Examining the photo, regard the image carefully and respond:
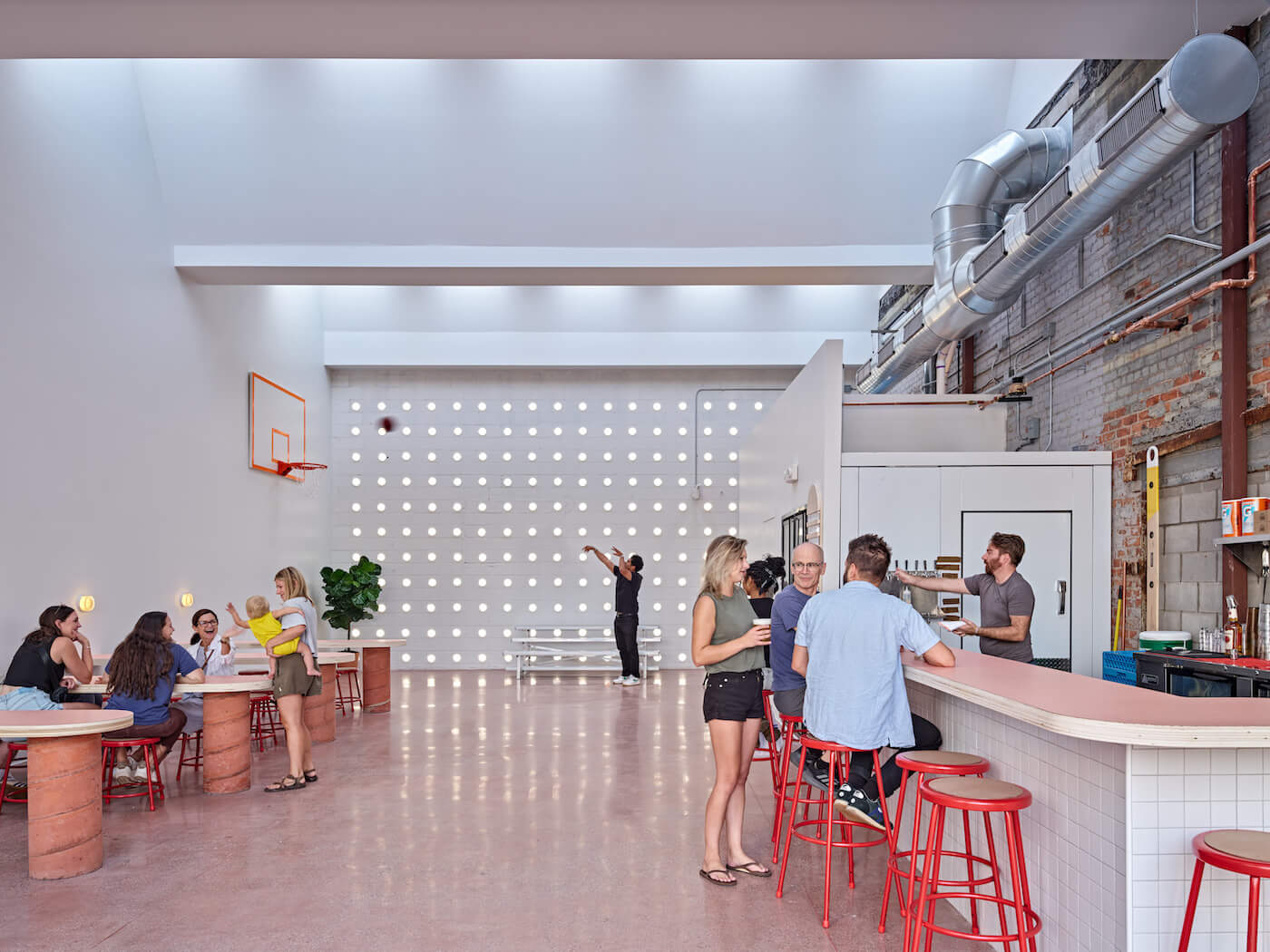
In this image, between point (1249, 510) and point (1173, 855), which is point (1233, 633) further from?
point (1173, 855)

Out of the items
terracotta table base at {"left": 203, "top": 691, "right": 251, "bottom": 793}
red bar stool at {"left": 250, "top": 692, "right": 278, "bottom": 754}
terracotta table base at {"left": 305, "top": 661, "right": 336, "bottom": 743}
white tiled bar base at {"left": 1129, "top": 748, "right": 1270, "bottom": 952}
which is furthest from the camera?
terracotta table base at {"left": 305, "top": 661, "right": 336, "bottom": 743}

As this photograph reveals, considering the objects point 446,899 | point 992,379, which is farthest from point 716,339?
point 446,899

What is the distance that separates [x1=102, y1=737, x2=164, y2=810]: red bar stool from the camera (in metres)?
5.58

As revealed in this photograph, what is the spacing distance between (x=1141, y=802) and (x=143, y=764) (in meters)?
5.88

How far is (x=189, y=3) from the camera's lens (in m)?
4.87

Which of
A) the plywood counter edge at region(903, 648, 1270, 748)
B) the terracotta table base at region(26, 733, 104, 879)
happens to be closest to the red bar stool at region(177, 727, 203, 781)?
the terracotta table base at region(26, 733, 104, 879)

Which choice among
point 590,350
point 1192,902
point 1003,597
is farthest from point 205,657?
point 590,350

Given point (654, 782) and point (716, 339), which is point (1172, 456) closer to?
point (654, 782)

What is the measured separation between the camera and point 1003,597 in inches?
200

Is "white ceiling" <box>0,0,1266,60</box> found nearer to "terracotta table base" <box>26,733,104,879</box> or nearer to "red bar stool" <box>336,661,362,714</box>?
"terracotta table base" <box>26,733,104,879</box>

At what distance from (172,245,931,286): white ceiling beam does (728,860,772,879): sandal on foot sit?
17.5 ft

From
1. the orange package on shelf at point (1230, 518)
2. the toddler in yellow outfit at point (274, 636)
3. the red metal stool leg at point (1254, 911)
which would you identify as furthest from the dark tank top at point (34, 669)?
the orange package on shelf at point (1230, 518)

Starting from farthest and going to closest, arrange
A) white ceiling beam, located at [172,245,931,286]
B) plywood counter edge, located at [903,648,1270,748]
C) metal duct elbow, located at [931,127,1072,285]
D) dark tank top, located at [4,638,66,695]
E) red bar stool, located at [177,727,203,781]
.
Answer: white ceiling beam, located at [172,245,931,286]
metal duct elbow, located at [931,127,1072,285]
red bar stool, located at [177,727,203,781]
dark tank top, located at [4,638,66,695]
plywood counter edge, located at [903,648,1270,748]

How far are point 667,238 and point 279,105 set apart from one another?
3.25 meters
